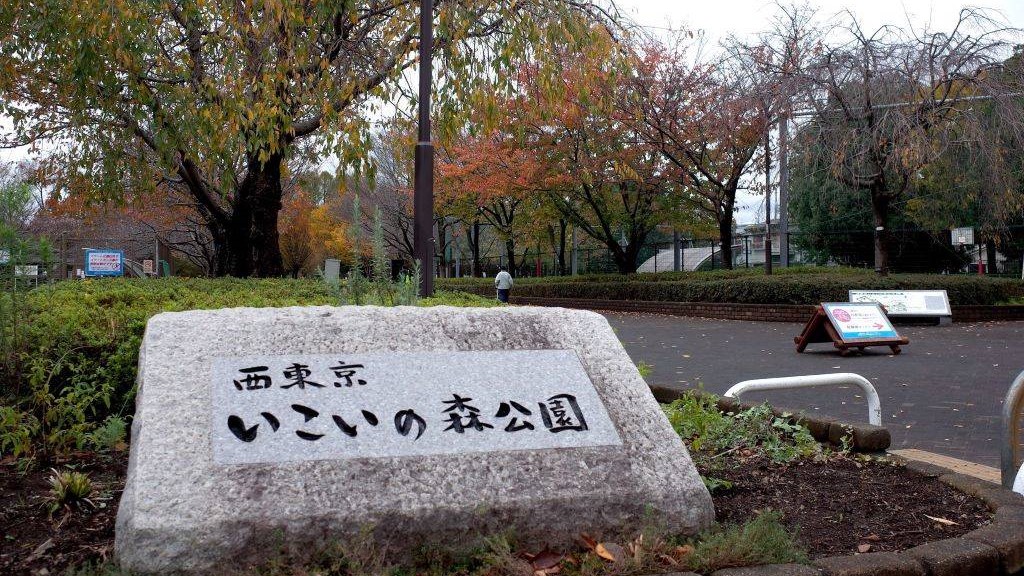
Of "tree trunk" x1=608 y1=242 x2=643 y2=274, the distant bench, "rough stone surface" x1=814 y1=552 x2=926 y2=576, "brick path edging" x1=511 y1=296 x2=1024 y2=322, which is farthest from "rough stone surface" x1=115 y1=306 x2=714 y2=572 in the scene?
"tree trunk" x1=608 y1=242 x2=643 y2=274

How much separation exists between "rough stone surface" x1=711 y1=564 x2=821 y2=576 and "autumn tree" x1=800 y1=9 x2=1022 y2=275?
15809 mm

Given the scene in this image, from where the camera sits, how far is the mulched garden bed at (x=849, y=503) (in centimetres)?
346

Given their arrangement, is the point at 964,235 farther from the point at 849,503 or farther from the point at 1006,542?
the point at 1006,542

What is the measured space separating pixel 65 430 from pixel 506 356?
7.55ft

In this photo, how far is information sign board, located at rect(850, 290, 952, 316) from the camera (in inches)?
682

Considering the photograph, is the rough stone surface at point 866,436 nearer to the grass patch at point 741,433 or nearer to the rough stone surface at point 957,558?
the grass patch at point 741,433

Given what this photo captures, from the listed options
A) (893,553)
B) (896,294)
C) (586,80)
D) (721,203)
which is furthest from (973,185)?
(893,553)

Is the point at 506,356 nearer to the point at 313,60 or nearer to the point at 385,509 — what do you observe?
the point at 385,509

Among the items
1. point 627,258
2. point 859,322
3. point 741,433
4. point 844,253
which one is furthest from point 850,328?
point 844,253

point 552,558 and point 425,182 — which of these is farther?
point 425,182

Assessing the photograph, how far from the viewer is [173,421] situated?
3.26 metres

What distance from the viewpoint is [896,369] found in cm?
1060

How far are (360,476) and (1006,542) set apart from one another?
8.34ft

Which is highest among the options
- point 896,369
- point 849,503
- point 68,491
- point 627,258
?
point 627,258
